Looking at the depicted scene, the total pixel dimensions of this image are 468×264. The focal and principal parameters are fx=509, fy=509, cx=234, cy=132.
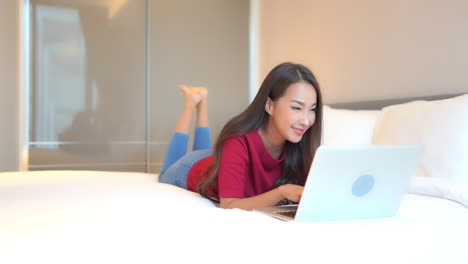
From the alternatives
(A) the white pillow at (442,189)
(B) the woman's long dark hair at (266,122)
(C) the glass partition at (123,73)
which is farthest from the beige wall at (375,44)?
(B) the woman's long dark hair at (266,122)

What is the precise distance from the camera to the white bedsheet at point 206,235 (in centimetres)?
91

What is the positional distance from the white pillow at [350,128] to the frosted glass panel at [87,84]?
218cm

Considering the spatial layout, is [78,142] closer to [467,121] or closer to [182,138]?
[182,138]

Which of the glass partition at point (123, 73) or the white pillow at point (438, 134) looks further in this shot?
the glass partition at point (123, 73)

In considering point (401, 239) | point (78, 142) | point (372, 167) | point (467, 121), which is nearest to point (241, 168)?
point (372, 167)

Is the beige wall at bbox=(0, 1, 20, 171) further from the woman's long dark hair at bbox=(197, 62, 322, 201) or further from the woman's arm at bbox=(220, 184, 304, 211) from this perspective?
the woman's arm at bbox=(220, 184, 304, 211)

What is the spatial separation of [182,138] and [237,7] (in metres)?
2.30

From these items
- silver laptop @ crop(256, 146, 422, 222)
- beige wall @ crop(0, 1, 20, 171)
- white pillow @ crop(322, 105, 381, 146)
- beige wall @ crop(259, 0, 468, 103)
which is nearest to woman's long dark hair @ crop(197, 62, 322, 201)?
silver laptop @ crop(256, 146, 422, 222)

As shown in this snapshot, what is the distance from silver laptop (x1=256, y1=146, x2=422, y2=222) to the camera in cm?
116

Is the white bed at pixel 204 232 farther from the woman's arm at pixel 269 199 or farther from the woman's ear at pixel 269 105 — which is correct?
the woman's ear at pixel 269 105

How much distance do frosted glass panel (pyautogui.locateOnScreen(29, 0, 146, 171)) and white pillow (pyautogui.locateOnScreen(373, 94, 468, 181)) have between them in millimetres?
2690

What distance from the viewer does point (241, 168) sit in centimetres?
163

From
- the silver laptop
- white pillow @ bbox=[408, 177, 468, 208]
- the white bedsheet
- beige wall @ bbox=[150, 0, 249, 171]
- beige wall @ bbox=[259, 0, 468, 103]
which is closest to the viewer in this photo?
the white bedsheet

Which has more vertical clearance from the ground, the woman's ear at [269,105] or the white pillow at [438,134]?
the woman's ear at [269,105]
